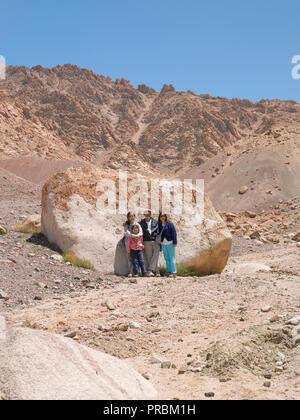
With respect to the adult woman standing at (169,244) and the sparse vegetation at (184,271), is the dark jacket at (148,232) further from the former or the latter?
the sparse vegetation at (184,271)

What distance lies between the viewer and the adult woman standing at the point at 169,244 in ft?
28.8

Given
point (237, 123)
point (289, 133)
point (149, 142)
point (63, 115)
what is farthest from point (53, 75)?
point (289, 133)

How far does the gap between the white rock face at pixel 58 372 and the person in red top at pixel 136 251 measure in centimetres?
532

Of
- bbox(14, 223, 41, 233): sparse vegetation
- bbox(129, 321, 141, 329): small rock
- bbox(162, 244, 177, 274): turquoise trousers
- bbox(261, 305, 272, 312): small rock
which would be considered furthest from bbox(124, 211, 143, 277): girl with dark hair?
bbox(261, 305, 272, 312): small rock

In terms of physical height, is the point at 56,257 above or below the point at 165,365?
above

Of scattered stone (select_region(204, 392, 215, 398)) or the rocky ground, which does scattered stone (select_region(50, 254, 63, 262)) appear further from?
scattered stone (select_region(204, 392, 215, 398))

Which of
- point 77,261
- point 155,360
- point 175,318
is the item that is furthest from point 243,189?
point 155,360

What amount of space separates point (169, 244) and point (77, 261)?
1.89 metres

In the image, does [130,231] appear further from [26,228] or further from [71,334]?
[71,334]

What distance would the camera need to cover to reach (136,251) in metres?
8.79

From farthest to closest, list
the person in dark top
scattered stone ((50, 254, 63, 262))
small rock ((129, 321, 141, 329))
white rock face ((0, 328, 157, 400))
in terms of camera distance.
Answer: the person in dark top < scattered stone ((50, 254, 63, 262)) < small rock ((129, 321, 141, 329)) < white rock face ((0, 328, 157, 400))

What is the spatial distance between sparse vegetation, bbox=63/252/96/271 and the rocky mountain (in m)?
51.4

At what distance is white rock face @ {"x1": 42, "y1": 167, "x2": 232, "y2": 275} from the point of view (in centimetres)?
886
